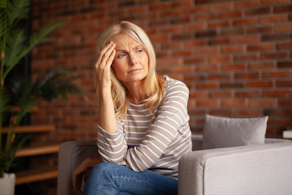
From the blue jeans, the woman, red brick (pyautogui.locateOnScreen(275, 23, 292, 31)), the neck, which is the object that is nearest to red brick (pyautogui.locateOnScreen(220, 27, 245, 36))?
red brick (pyautogui.locateOnScreen(275, 23, 292, 31))

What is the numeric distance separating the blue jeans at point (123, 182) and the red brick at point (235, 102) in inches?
58.2

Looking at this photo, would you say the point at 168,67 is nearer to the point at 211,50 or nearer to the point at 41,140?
the point at 211,50

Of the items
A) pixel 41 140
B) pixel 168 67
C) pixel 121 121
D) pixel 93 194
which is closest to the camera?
pixel 93 194

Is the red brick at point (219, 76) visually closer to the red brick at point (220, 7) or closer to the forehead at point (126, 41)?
the red brick at point (220, 7)

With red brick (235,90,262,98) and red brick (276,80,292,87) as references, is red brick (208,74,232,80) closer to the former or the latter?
red brick (235,90,262,98)

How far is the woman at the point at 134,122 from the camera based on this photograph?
1.15 m

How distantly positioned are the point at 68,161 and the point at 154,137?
591 mm

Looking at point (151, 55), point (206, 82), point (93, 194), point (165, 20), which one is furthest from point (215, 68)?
point (93, 194)

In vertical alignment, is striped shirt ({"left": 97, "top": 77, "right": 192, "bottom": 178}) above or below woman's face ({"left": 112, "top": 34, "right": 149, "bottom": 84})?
below

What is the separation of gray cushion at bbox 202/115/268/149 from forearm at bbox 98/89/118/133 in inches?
29.1

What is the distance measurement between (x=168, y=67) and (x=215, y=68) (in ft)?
1.51

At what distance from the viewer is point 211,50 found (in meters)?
2.60

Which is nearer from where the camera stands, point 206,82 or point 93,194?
point 93,194

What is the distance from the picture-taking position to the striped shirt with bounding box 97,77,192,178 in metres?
1.23
